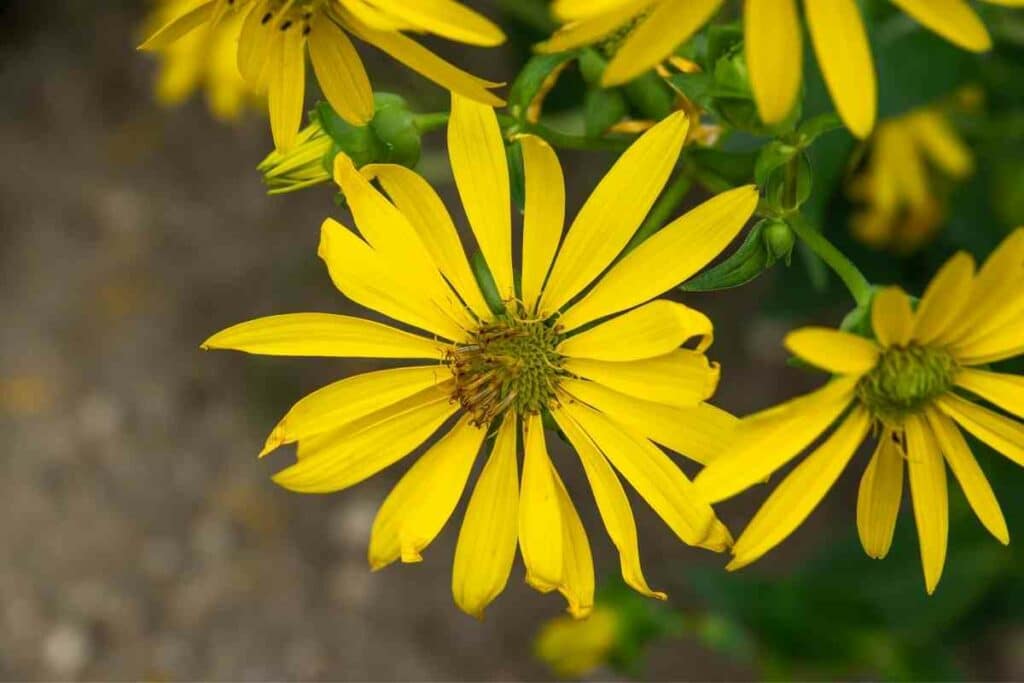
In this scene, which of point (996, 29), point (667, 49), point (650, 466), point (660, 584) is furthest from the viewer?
point (660, 584)

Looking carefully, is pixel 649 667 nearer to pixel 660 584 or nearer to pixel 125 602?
pixel 660 584

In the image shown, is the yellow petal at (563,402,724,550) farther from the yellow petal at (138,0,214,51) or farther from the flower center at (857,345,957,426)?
the yellow petal at (138,0,214,51)

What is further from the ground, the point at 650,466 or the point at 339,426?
the point at 339,426

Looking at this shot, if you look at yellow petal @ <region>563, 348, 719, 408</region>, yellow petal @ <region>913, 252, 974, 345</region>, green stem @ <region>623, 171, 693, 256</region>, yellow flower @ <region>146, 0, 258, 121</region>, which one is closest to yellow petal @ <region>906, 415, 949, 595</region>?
yellow petal @ <region>913, 252, 974, 345</region>

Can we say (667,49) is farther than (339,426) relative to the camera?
No

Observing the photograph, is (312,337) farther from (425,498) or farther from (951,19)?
(951,19)

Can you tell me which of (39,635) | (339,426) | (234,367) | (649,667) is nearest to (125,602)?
(39,635)

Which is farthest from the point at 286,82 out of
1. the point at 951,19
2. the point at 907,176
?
the point at 907,176
